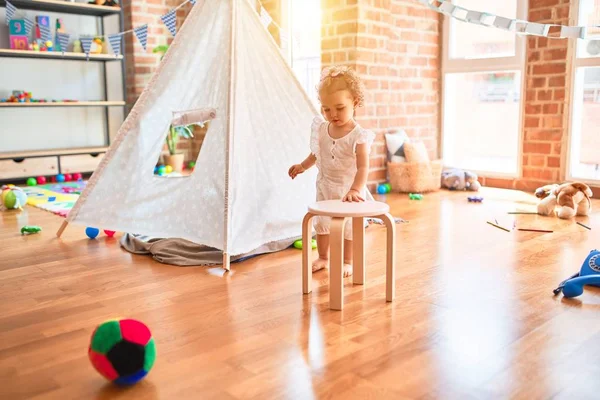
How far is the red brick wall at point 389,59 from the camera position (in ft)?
13.3

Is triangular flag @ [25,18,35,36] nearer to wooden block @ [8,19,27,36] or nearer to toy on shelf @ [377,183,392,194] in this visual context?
wooden block @ [8,19,27,36]

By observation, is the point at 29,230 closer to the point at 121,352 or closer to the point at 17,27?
the point at 121,352

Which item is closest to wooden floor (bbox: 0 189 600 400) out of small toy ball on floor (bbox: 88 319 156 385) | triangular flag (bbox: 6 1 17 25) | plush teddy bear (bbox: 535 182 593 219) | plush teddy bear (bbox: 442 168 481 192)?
small toy ball on floor (bbox: 88 319 156 385)

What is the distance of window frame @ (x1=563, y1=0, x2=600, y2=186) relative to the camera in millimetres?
3844

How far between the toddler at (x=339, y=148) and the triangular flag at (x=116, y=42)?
108 inches

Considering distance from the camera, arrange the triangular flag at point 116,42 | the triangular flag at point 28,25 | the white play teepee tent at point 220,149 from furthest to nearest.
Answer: the triangular flag at point 28,25 < the triangular flag at point 116,42 < the white play teepee tent at point 220,149

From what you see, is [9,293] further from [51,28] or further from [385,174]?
[51,28]

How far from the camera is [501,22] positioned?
2.72 metres

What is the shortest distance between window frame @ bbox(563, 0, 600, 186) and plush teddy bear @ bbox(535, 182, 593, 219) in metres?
0.73

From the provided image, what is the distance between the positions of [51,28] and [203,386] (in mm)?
4614

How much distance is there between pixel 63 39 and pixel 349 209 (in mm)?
4081

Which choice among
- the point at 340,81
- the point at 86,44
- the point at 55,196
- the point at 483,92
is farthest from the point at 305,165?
the point at 86,44

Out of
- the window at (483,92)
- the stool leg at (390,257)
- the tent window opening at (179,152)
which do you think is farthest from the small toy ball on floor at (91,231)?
the window at (483,92)

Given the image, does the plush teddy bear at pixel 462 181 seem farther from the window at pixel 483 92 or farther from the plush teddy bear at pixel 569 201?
the plush teddy bear at pixel 569 201
